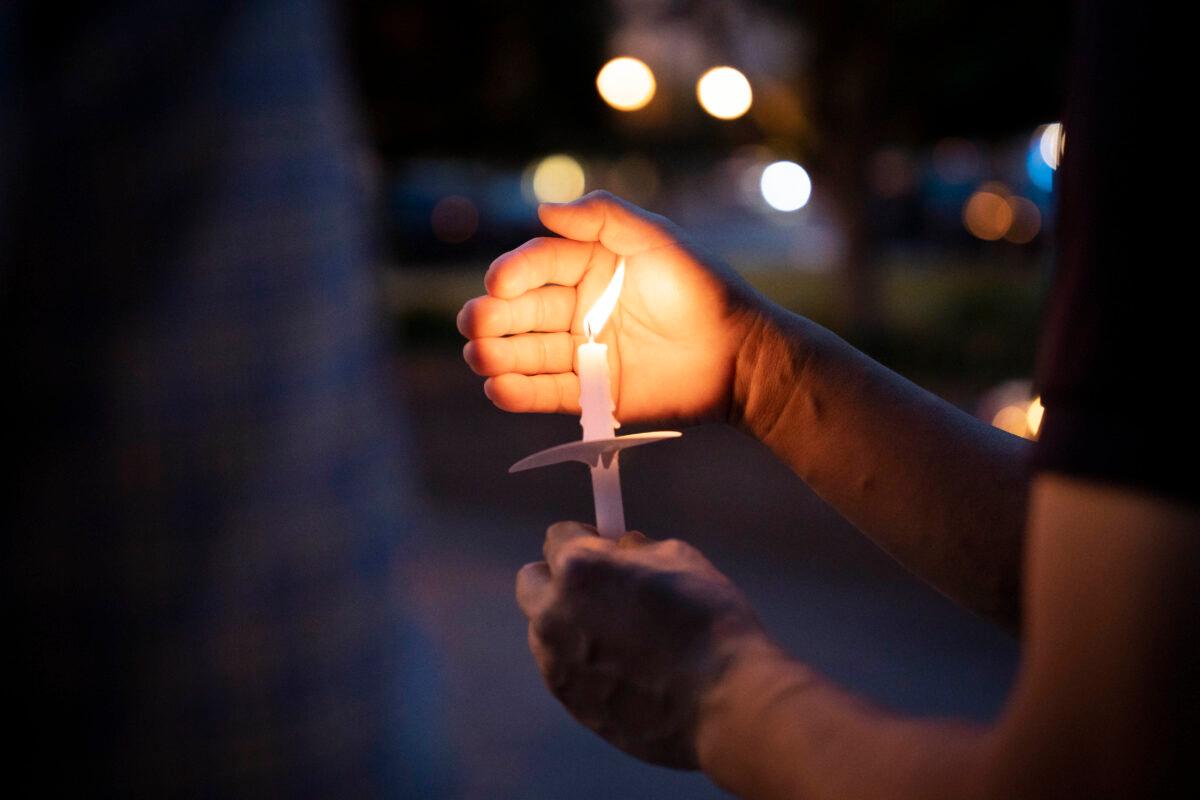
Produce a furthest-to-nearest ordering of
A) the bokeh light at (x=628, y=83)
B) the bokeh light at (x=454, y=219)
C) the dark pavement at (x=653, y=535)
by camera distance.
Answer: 1. the bokeh light at (x=454, y=219)
2. the bokeh light at (x=628, y=83)
3. the dark pavement at (x=653, y=535)

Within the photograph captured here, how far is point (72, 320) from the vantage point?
1.32 m

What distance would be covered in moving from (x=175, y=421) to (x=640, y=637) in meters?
0.65

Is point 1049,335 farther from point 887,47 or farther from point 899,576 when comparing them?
point 887,47

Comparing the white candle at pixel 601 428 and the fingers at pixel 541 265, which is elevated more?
the fingers at pixel 541 265

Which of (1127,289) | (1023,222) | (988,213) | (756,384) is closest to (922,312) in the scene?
(1023,222)

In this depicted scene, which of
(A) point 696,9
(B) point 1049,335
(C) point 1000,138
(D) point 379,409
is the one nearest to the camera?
(B) point 1049,335

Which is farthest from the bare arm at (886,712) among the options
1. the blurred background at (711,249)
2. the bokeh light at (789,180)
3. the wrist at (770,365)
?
the bokeh light at (789,180)

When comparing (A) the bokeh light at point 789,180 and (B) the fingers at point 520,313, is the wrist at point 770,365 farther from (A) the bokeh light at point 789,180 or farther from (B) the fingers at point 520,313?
(A) the bokeh light at point 789,180

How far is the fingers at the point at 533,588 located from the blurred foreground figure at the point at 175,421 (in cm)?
30

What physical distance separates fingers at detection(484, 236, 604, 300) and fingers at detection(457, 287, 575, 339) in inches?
0.5

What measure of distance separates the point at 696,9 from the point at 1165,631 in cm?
1332

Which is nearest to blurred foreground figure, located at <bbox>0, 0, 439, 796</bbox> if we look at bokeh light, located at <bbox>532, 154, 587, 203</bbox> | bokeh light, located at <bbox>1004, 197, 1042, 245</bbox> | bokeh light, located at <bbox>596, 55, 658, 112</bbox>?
bokeh light, located at <bbox>596, 55, 658, 112</bbox>

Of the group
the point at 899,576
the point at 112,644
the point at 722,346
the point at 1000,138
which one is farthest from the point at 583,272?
the point at 1000,138

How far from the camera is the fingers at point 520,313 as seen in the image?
161 cm
